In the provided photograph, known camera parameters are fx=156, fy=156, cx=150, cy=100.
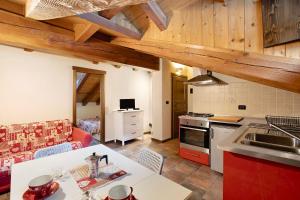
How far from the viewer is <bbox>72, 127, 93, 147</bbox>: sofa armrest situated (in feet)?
9.34

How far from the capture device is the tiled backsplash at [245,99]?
2486 millimetres

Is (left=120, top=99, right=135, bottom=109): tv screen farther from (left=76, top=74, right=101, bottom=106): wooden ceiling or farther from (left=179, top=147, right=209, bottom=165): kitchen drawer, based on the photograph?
(left=179, top=147, right=209, bottom=165): kitchen drawer

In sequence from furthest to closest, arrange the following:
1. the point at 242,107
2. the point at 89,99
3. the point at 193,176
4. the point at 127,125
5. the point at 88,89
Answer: the point at 89,99 < the point at 88,89 < the point at 127,125 < the point at 242,107 < the point at 193,176

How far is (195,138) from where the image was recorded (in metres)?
3.04

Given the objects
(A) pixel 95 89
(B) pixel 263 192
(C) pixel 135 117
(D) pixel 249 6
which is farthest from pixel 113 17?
(A) pixel 95 89

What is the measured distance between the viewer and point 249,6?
1052 millimetres

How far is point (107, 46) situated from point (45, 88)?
5.34ft

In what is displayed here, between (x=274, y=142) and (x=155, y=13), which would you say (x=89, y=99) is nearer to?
(x=155, y=13)

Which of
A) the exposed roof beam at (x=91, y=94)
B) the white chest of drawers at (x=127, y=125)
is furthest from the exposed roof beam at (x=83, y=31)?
the exposed roof beam at (x=91, y=94)

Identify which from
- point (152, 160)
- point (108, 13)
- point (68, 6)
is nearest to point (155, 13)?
point (108, 13)

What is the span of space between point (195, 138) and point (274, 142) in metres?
1.56

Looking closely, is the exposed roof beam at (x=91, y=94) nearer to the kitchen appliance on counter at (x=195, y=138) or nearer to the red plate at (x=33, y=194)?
the kitchen appliance on counter at (x=195, y=138)

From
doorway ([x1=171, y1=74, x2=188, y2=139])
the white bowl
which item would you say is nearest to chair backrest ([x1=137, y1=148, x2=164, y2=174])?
the white bowl

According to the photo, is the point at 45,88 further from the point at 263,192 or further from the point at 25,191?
the point at 263,192
